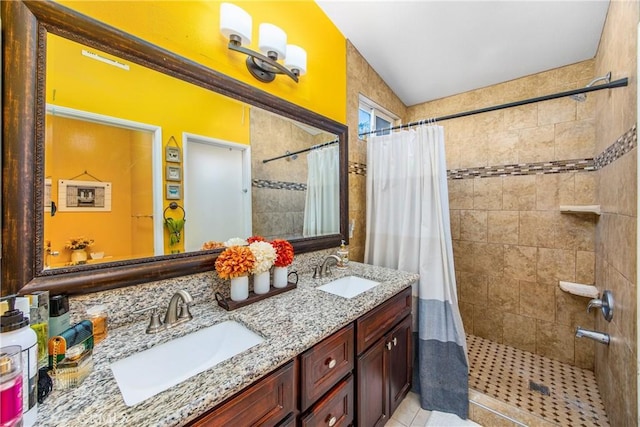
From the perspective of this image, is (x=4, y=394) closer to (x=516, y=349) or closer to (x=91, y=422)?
(x=91, y=422)

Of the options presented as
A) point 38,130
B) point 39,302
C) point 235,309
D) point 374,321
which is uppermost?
point 38,130

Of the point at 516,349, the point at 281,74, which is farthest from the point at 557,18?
the point at 516,349

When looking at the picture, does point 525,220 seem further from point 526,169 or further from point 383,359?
point 383,359

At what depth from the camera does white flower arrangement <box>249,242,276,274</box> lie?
121 cm

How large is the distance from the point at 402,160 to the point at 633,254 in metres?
1.27

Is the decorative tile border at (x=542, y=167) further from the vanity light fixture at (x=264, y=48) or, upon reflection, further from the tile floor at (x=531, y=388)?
the tile floor at (x=531, y=388)

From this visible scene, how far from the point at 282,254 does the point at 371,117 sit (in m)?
1.71

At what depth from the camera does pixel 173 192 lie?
1123 millimetres

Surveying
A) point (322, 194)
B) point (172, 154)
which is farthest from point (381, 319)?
point (172, 154)

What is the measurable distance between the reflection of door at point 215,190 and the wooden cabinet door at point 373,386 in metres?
0.91

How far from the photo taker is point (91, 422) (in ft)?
1.79

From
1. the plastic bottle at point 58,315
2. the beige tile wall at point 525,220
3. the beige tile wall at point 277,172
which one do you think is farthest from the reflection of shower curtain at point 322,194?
the beige tile wall at point 525,220

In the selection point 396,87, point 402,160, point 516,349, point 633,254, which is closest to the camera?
point 633,254

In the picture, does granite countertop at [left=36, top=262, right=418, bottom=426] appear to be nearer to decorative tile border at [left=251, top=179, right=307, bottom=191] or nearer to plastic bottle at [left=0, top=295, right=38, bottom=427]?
plastic bottle at [left=0, top=295, right=38, bottom=427]
